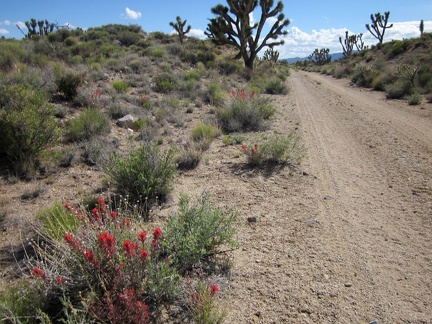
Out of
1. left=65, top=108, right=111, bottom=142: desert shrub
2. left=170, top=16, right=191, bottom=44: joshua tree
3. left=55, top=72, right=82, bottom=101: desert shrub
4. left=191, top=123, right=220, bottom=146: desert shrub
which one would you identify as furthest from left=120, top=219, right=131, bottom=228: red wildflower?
left=170, top=16, right=191, bottom=44: joshua tree

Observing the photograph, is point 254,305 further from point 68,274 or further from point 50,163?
point 50,163

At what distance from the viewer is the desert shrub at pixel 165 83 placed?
43.5 ft

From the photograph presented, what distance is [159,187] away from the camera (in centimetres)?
491

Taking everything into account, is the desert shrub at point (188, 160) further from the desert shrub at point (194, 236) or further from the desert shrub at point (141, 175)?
the desert shrub at point (194, 236)

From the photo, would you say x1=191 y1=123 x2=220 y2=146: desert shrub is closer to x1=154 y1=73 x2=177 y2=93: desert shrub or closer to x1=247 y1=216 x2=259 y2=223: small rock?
x1=247 y1=216 x2=259 y2=223: small rock

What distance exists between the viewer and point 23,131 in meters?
5.55

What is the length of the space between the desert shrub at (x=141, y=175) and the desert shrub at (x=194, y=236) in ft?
3.61

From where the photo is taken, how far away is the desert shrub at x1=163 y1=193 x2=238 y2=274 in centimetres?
323

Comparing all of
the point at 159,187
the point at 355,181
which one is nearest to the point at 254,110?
the point at 355,181

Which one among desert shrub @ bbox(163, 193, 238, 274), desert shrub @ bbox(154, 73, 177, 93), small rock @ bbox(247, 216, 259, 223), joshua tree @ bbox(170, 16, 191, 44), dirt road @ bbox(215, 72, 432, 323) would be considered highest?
joshua tree @ bbox(170, 16, 191, 44)

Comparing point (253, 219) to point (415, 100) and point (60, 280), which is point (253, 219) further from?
point (415, 100)

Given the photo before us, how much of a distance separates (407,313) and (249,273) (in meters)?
1.51

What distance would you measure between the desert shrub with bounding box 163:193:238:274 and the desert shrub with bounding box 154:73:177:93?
10.2m

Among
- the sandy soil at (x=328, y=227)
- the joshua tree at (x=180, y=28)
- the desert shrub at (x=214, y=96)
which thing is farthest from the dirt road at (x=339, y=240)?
the joshua tree at (x=180, y=28)
